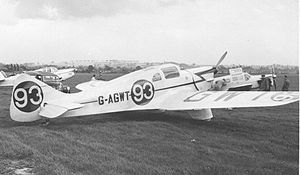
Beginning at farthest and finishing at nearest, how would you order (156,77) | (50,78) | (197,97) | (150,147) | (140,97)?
(50,78), (156,77), (197,97), (140,97), (150,147)

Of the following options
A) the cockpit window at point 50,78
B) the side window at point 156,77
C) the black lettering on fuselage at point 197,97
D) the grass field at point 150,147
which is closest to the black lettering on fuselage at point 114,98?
the grass field at point 150,147

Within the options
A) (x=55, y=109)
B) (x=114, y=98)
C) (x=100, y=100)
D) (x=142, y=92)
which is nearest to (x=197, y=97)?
(x=142, y=92)

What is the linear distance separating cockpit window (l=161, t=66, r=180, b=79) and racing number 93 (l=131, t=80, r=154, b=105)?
0.69 m

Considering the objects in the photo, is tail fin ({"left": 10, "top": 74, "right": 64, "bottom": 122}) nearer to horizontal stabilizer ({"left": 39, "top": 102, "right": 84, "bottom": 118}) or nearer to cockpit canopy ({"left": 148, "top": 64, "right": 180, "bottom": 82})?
horizontal stabilizer ({"left": 39, "top": 102, "right": 84, "bottom": 118})

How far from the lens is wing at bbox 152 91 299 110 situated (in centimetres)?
711

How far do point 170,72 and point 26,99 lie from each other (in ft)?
13.6

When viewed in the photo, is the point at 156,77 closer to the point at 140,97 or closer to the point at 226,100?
the point at 140,97

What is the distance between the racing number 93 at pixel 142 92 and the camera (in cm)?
827

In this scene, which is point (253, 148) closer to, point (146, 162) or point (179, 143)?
point (179, 143)

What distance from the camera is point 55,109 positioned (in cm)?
702

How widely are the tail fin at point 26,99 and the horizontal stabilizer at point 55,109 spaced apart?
0.15 meters

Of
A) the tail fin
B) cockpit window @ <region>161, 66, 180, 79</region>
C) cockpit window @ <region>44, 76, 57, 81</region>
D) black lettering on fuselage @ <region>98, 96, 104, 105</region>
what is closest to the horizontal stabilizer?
the tail fin

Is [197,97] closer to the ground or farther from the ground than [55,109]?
closer to the ground

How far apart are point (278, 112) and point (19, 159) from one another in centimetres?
847
